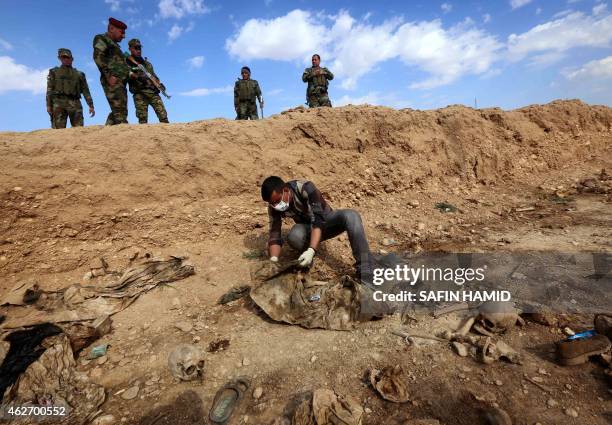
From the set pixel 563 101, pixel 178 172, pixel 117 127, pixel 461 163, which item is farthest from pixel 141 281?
pixel 563 101

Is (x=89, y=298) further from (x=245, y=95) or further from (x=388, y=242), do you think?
(x=245, y=95)

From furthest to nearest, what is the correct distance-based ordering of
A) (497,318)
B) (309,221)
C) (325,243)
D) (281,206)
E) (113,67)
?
(113,67) < (325,243) < (309,221) < (281,206) < (497,318)

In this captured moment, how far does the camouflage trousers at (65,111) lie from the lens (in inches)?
209

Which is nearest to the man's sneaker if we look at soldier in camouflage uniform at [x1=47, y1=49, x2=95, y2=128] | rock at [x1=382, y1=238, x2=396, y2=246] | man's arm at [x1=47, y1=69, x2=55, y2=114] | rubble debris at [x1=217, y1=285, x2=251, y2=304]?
rock at [x1=382, y1=238, x2=396, y2=246]

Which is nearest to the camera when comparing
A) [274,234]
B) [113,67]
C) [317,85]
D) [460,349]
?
Result: [460,349]

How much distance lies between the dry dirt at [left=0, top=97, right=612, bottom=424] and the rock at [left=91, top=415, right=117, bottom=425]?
5cm

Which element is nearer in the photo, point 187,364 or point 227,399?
point 227,399

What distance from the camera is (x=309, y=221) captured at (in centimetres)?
346

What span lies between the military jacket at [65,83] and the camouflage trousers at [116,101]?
2.98 feet

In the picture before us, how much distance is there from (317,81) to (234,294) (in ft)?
19.8

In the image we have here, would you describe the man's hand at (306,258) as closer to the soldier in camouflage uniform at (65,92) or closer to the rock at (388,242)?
the rock at (388,242)

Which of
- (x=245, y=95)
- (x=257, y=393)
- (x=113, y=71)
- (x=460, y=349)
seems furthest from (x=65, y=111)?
(x=460, y=349)

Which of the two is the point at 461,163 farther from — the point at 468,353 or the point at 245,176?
the point at 468,353

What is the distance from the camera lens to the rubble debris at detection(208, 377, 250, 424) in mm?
1860
